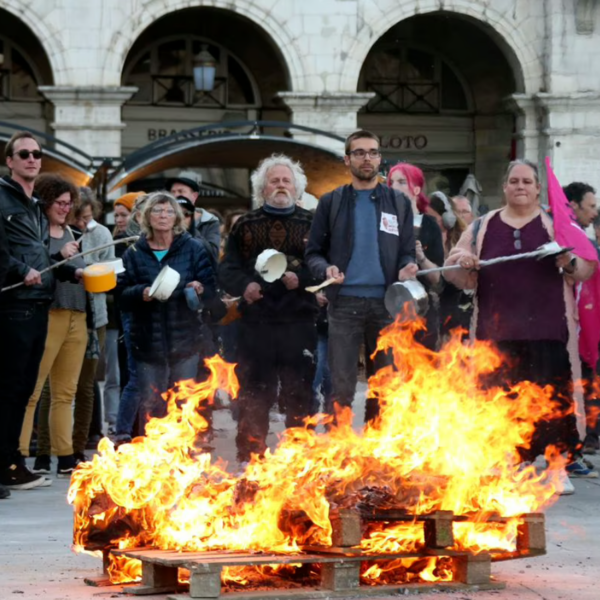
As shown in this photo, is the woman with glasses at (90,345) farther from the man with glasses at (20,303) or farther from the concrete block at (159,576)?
the concrete block at (159,576)

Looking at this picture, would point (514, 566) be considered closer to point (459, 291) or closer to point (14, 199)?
point (14, 199)

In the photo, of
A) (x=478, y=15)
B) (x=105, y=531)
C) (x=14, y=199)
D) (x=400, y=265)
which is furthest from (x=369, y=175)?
(x=478, y=15)

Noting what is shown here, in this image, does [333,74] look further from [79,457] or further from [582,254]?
[582,254]

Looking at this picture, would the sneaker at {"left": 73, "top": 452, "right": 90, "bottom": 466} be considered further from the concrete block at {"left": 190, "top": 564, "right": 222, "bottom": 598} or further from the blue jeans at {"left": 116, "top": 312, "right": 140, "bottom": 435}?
the concrete block at {"left": 190, "top": 564, "right": 222, "bottom": 598}

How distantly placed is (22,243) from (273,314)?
152 cm

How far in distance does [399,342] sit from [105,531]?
2206 mm

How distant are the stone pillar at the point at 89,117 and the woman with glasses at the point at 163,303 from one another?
12.0 m

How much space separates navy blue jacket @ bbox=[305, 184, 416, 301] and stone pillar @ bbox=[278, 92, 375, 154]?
13.3 meters

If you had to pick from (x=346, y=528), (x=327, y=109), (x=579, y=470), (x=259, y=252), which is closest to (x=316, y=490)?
(x=346, y=528)

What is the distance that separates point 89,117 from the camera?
2128 cm

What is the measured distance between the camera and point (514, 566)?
635 cm

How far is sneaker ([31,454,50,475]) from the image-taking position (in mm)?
9602

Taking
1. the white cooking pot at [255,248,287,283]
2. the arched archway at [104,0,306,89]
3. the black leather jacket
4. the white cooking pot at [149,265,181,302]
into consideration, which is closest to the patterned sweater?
the white cooking pot at [255,248,287,283]

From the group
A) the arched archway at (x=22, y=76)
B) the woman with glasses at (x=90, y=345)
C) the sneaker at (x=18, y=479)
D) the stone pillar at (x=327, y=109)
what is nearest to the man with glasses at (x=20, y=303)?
the sneaker at (x=18, y=479)
